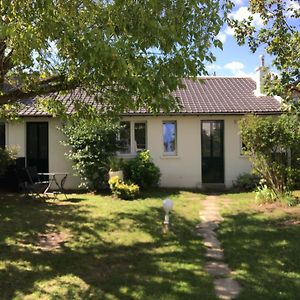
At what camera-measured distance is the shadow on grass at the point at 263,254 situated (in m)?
6.31

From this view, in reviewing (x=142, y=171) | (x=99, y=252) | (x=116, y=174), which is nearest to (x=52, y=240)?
(x=99, y=252)

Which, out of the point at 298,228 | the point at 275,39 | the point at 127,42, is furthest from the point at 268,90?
the point at 127,42

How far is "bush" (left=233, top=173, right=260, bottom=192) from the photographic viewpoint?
57.8ft

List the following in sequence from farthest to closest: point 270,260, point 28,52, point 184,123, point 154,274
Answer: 1. point 184,123
2. point 270,260
3. point 154,274
4. point 28,52

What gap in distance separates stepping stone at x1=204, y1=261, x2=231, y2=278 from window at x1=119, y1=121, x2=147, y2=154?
11013 mm

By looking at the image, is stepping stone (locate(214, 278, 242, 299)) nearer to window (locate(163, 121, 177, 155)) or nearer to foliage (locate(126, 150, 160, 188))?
foliage (locate(126, 150, 160, 188))

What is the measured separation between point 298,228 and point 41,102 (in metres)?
6.77

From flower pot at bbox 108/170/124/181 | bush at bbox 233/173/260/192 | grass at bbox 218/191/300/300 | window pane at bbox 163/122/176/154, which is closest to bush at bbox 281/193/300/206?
grass at bbox 218/191/300/300

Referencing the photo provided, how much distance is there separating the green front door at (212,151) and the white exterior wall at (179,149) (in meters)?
0.33

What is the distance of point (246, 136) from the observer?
538 inches

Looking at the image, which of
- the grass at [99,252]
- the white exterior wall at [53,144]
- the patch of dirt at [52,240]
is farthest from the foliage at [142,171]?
the patch of dirt at [52,240]

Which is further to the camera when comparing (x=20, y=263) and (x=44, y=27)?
(x=20, y=263)

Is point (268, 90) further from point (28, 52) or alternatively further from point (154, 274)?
point (28, 52)

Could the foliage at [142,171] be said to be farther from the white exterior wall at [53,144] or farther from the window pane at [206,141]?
the window pane at [206,141]
